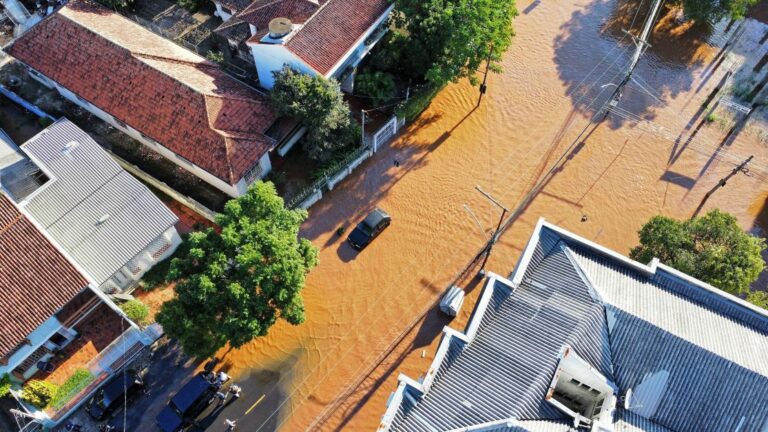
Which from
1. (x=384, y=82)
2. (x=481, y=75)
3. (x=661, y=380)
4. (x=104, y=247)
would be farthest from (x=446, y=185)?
(x=104, y=247)

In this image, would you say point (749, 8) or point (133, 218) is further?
point (749, 8)

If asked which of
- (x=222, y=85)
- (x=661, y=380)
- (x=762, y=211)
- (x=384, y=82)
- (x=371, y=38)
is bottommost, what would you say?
(x=762, y=211)

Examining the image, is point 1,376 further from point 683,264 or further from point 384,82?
point 683,264

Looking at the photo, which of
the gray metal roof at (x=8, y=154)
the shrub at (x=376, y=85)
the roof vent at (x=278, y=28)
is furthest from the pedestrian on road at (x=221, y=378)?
the roof vent at (x=278, y=28)

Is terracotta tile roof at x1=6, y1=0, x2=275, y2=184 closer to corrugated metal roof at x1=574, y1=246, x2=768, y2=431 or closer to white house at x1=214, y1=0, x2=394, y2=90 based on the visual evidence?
Answer: white house at x1=214, y1=0, x2=394, y2=90

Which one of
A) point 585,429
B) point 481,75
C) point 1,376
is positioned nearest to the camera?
point 585,429

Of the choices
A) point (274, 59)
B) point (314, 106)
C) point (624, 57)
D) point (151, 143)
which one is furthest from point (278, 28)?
point (624, 57)

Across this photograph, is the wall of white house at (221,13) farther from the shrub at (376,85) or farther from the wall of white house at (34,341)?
the wall of white house at (34,341)

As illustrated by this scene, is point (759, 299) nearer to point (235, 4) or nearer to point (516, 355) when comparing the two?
point (516, 355)
